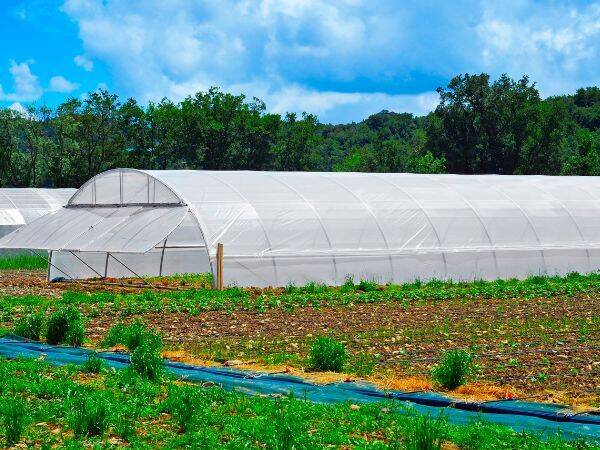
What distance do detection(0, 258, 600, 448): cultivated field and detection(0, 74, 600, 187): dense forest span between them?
48636 mm

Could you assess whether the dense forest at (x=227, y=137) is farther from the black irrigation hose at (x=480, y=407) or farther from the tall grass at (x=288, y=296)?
the black irrigation hose at (x=480, y=407)

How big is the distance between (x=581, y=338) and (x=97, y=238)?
18393mm

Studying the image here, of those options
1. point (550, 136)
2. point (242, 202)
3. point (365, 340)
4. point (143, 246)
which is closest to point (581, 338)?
point (365, 340)

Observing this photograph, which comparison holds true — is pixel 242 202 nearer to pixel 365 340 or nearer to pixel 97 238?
pixel 97 238

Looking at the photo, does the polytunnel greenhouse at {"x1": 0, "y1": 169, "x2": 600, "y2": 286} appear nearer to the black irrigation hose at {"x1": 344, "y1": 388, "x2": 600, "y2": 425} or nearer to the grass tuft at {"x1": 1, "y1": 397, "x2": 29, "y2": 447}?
the black irrigation hose at {"x1": 344, "y1": 388, "x2": 600, "y2": 425}

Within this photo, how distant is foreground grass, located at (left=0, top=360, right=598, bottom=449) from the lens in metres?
8.76

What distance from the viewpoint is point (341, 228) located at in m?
32.7

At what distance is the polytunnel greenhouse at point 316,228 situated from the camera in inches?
1218

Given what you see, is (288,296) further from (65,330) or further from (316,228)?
(65,330)

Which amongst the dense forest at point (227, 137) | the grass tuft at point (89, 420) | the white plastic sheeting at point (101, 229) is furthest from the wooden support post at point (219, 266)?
the dense forest at point (227, 137)

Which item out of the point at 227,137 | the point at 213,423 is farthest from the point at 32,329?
the point at 227,137

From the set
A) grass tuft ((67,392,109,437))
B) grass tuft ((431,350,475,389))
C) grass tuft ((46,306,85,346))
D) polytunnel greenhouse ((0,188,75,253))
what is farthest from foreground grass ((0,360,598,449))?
polytunnel greenhouse ((0,188,75,253))

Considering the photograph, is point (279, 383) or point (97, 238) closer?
point (279, 383)

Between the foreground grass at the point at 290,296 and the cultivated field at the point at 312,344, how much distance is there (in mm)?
74
